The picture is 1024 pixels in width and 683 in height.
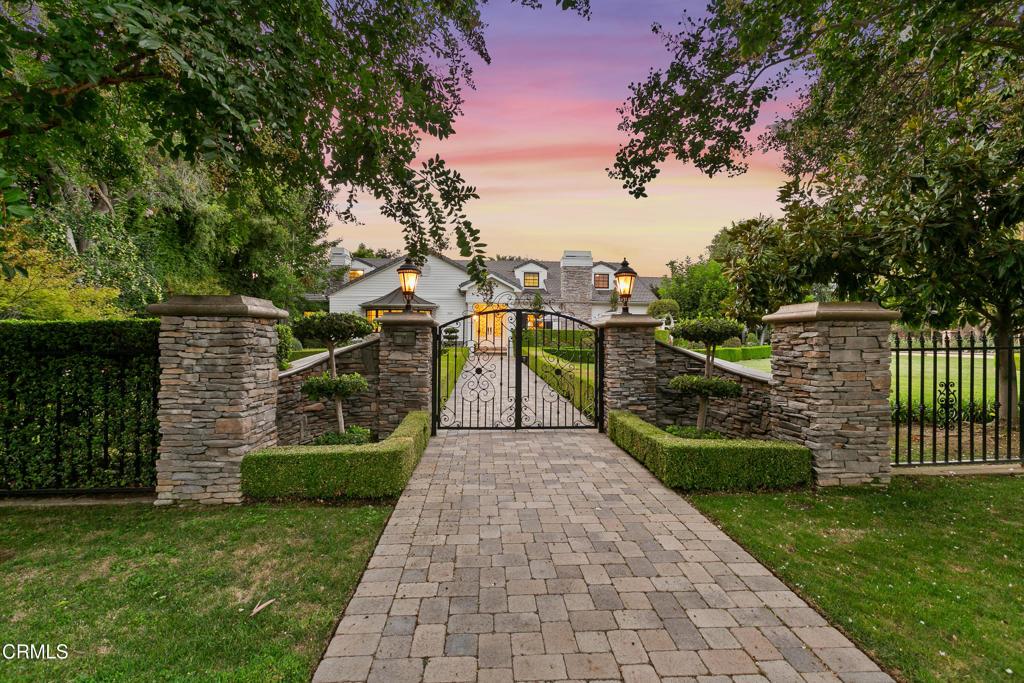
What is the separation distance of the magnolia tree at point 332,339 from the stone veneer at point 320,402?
0.40 m

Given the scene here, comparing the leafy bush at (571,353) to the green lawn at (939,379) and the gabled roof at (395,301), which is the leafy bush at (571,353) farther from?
the gabled roof at (395,301)

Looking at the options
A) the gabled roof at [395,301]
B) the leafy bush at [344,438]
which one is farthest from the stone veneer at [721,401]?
the gabled roof at [395,301]

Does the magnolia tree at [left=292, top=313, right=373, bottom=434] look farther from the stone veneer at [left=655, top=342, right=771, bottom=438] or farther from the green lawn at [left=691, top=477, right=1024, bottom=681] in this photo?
the stone veneer at [left=655, top=342, right=771, bottom=438]

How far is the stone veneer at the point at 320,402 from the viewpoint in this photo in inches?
257

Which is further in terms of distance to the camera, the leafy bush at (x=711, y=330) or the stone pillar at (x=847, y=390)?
the leafy bush at (x=711, y=330)

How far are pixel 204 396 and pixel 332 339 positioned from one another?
218 cm

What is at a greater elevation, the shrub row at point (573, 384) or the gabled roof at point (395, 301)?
the gabled roof at point (395, 301)

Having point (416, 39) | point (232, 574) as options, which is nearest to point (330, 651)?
point (232, 574)

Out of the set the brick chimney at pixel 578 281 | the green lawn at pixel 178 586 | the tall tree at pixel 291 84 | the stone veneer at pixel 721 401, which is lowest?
the green lawn at pixel 178 586

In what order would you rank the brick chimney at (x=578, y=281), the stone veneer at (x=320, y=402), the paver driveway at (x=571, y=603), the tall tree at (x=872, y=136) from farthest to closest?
the brick chimney at (x=578, y=281) < the stone veneer at (x=320, y=402) < the tall tree at (x=872, y=136) < the paver driveway at (x=571, y=603)

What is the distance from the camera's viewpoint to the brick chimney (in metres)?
32.2

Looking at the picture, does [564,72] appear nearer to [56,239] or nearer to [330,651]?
[330,651]

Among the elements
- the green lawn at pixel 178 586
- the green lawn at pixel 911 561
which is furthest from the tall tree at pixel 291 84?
the green lawn at pixel 911 561

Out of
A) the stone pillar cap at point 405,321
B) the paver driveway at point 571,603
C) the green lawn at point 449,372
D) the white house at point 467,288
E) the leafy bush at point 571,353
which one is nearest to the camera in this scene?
the paver driveway at point 571,603
